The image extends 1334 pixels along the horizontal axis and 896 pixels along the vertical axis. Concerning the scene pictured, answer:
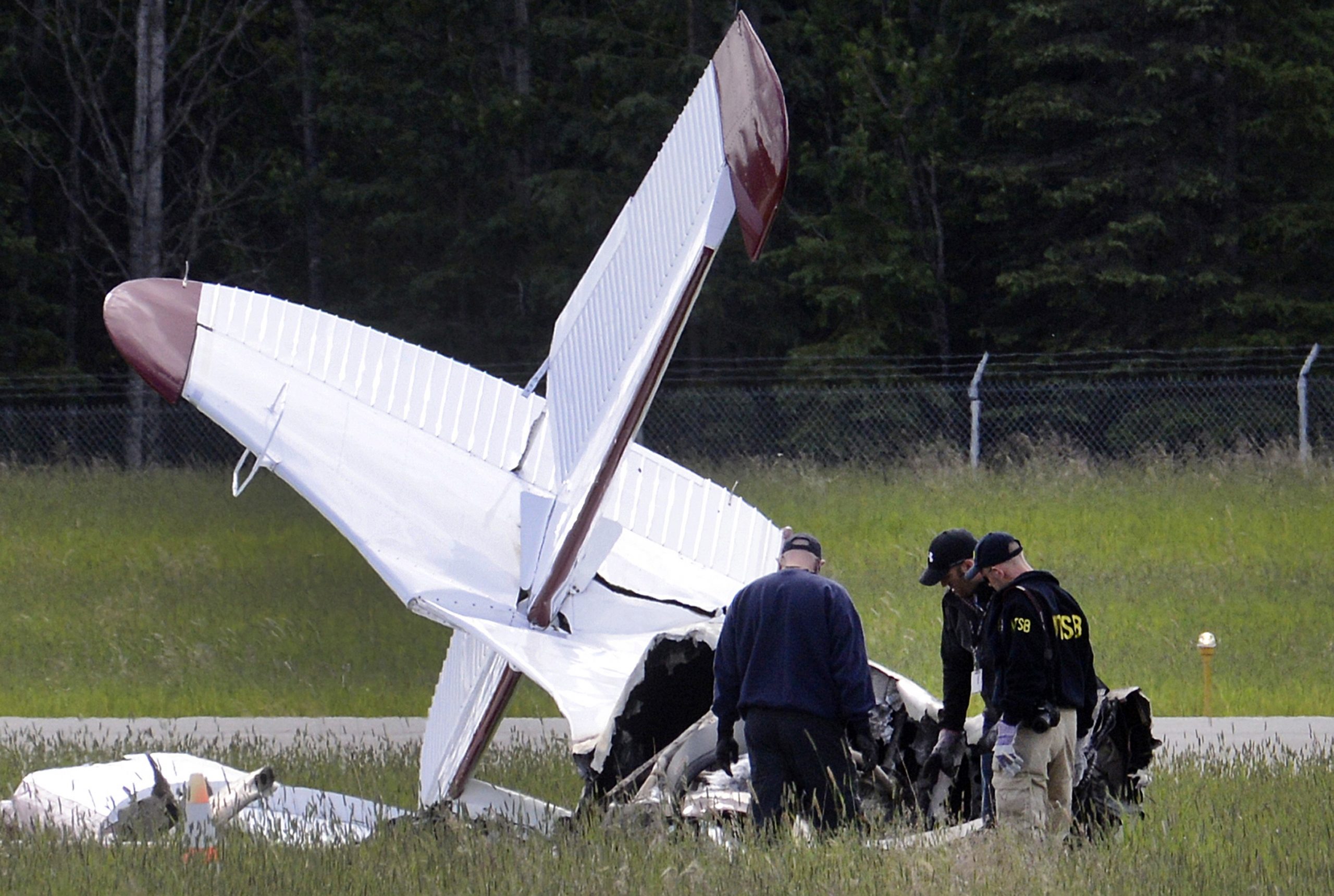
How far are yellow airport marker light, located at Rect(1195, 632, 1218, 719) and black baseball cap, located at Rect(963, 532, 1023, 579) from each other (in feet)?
13.4

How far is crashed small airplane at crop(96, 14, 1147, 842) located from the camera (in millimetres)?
6488

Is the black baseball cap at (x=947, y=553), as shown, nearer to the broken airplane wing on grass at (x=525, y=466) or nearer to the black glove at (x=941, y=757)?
the black glove at (x=941, y=757)

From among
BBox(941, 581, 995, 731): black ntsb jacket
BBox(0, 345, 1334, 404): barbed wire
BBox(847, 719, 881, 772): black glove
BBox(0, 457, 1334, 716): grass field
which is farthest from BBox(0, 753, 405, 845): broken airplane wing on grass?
BBox(0, 345, 1334, 404): barbed wire

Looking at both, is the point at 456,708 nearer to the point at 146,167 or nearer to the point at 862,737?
the point at 862,737

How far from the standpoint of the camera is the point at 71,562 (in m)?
17.0

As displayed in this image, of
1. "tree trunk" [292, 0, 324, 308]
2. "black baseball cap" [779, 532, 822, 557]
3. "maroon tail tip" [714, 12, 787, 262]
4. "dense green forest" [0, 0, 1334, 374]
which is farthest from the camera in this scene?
"tree trunk" [292, 0, 324, 308]

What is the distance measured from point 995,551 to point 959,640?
0.86m

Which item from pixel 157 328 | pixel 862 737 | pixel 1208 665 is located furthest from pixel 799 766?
pixel 1208 665

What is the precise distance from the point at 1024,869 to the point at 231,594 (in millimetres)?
11239

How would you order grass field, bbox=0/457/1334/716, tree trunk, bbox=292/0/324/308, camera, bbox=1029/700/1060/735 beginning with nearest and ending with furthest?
camera, bbox=1029/700/1060/735, grass field, bbox=0/457/1334/716, tree trunk, bbox=292/0/324/308

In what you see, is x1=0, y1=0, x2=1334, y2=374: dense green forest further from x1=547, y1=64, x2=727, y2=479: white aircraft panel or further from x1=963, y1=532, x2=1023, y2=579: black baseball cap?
x1=963, y1=532, x2=1023, y2=579: black baseball cap

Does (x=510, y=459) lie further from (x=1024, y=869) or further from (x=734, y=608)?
(x=1024, y=869)

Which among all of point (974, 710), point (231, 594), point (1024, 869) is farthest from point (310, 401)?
point (231, 594)

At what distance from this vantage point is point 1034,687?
6004 mm
